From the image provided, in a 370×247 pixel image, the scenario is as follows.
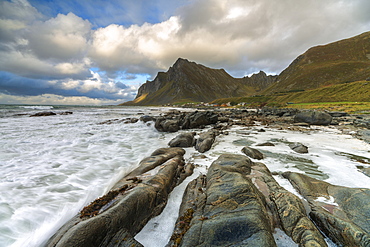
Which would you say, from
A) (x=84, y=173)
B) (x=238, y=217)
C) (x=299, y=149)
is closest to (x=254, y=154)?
(x=299, y=149)

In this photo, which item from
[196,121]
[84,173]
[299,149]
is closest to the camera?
[84,173]

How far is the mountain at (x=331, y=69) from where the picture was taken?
13638 cm

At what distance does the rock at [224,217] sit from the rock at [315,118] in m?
27.4

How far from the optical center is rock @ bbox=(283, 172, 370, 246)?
3.77 meters

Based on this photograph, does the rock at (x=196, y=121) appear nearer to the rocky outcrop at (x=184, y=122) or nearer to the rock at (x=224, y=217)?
the rocky outcrop at (x=184, y=122)

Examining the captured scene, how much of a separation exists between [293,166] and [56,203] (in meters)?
12.4

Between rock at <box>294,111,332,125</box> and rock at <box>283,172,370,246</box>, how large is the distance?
24265 mm

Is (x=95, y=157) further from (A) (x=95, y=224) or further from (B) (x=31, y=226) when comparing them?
(A) (x=95, y=224)

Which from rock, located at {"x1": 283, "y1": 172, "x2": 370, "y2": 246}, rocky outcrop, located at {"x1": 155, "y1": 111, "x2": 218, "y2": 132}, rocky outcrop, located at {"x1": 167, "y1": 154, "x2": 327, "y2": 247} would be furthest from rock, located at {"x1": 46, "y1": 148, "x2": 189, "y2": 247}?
rocky outcrop, located at {"x1": 155, "y1": 111, "x2": 218, "y2": 132}

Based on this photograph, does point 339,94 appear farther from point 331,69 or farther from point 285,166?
point 331,69

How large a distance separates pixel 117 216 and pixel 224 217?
9.97 ft

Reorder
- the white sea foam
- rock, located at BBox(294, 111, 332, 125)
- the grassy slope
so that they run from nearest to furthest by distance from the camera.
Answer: the white sea foam
rock, located at BBox(294, 111, 332, 125)
the grassy slope

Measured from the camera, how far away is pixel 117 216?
4.21 metres

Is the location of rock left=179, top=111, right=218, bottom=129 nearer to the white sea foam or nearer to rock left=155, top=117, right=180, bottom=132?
rock left=155, top=117, right=180, bottom=132
